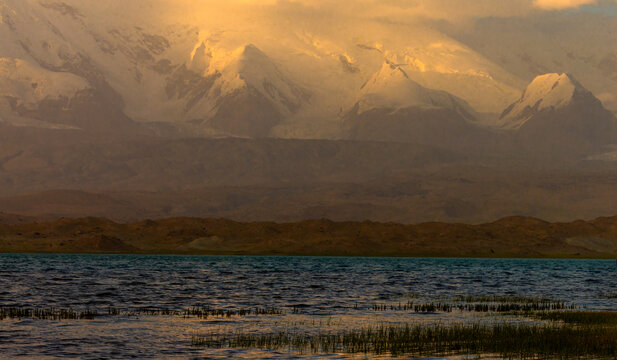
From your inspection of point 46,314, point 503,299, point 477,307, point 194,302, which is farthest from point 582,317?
point 46,314

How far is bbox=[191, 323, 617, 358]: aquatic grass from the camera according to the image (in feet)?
159

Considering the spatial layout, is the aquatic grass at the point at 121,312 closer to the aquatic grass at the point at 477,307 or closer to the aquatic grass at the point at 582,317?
the aquatic grass at the point at 477,307

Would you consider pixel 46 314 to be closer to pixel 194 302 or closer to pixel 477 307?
pixel 194 302

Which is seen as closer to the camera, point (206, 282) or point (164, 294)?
point (164, 294)

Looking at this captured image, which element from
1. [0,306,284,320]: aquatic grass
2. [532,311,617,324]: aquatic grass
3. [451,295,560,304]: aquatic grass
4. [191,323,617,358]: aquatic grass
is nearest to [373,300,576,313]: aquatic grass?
[451,295,560,304]: aquatic grass

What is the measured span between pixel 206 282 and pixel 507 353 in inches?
2701

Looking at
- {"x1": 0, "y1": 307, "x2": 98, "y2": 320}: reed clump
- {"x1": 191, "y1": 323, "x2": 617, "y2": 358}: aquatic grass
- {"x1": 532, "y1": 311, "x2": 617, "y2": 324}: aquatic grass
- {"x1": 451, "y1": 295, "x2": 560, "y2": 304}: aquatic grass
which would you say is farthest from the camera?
{"x1": 451, "y1": 295, "x2": 560, "y2": 304}: aquatic grass

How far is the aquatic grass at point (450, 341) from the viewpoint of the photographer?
48375mm

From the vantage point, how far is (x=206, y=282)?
11225cm

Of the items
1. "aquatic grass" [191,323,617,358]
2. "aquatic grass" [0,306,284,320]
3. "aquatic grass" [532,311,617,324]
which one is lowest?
"aquatic grass" [191,323,617,358]

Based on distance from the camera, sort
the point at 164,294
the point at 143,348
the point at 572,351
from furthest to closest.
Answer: the point at 164,294
the point at 143,348
the point at 572,351

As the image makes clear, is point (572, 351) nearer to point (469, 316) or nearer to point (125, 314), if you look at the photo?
point (469, 316)

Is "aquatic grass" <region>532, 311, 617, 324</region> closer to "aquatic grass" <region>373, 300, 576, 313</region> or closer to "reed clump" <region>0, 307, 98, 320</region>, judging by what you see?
"aquatic grass" <region>373, 300, 576, 313</region>

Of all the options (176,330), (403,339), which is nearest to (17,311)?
(176,330)
